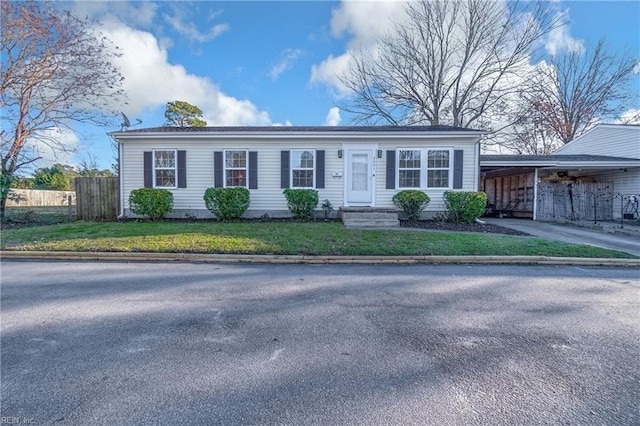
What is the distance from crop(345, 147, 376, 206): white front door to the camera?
454 inches

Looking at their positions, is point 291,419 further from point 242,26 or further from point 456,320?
point 242,26

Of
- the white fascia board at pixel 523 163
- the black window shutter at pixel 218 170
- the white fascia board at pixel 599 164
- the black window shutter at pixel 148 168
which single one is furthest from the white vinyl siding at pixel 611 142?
the black window shutter at pixel 148 168

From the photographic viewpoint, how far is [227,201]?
10.8 metres

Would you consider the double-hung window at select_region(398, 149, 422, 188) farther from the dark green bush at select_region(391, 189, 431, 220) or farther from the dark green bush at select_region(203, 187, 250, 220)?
the dark green bush at select_region(203, 187, 250, 220)

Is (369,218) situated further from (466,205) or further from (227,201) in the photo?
(227,201)

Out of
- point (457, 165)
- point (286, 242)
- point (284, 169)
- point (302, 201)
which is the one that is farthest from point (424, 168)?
point (286, 242)

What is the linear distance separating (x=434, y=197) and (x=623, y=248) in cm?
531

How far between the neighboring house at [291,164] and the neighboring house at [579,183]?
11.7 ft

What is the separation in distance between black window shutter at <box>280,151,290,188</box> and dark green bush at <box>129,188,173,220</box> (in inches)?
164

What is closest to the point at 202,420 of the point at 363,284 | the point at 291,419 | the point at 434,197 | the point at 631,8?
the point at 291,419

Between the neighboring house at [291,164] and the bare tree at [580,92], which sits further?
the bare tree at [580,92]

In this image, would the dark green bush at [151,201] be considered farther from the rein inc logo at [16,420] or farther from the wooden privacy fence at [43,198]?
the wooden privacy fence at [43,198]

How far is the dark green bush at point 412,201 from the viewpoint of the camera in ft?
36.2

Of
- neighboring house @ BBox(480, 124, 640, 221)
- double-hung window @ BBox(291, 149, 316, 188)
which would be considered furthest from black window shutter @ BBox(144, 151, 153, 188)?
neighboring house @ BBox(480, 124, 640, 221)
